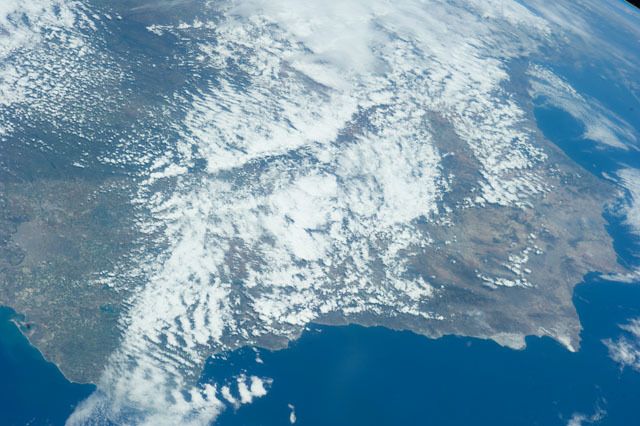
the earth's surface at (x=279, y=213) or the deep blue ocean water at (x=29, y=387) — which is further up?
the earth's surface at (x=279, y=213)

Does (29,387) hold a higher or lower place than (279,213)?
lower

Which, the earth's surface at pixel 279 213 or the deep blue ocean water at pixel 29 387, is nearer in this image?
the deep blue ocean water at pixel 29 387

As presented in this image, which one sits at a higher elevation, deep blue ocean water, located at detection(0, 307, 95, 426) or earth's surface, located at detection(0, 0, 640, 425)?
earth's surface, located at detection(0, 0, 640, 425)

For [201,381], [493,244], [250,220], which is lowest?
[201,381]

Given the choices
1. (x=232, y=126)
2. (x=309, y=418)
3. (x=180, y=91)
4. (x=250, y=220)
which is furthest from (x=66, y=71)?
(x=309, y=418)

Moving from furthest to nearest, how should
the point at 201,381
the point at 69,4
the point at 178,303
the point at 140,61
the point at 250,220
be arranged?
the point at 69,4, the point at 140,61, the point at 250,220, the point at 178,303, the point at 201,381

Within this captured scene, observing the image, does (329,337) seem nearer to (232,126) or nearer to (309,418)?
(309,418)

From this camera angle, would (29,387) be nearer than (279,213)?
Yes

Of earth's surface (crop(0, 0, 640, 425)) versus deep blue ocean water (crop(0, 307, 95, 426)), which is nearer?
deep blue ocean water (crop(0, 307, 95, 426))
